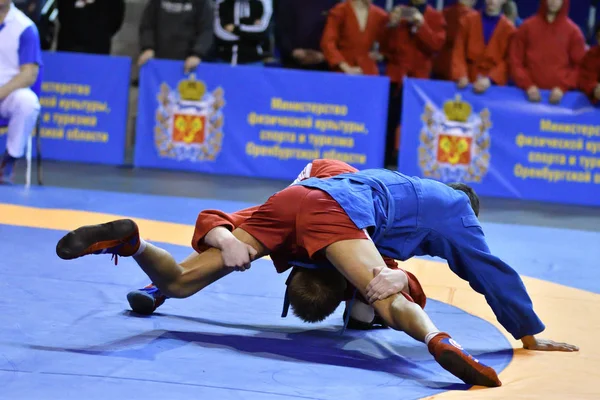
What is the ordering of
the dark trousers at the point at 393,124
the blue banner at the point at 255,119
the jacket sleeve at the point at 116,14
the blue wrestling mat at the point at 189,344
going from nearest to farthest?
1. the blue wrestling mat at the point at 189,344
2. the blue banner at the point at 255,119
3. the dark trousers at the point at 393,124
4. the jacket sleeve at the point at 116,14

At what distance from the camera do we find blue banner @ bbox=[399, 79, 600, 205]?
8648 mm

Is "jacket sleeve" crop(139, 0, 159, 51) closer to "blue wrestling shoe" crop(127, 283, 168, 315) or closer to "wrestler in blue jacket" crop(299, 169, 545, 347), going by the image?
"blue wrestling shoe" crop(127, 283, 168, 315)

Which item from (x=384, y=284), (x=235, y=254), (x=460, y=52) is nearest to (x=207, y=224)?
(x=235, y=254)

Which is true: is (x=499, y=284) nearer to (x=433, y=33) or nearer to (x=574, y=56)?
(x=574, y=56)

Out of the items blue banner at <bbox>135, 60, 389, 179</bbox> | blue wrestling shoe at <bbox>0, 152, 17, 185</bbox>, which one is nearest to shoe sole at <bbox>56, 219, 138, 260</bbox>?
blue wrestling shoe at <bbox>0, 152, 17, 185</bbox>

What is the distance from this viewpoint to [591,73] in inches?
341

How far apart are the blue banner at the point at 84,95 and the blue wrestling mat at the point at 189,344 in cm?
388

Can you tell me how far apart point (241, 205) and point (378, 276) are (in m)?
3.95

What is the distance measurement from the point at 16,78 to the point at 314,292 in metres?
4.62

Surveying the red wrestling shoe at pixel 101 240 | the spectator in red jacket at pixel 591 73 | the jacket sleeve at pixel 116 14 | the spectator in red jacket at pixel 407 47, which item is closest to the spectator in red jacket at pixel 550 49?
the spectator in red jacket at pixel 591 73

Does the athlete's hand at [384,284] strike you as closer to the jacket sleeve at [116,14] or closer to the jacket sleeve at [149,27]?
the jacket sleeve at [149,27]

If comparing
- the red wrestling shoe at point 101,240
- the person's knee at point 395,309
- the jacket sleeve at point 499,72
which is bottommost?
the person's knee at point 395,309

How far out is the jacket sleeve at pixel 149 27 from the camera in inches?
371

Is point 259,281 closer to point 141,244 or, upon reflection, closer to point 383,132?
point 141,244
